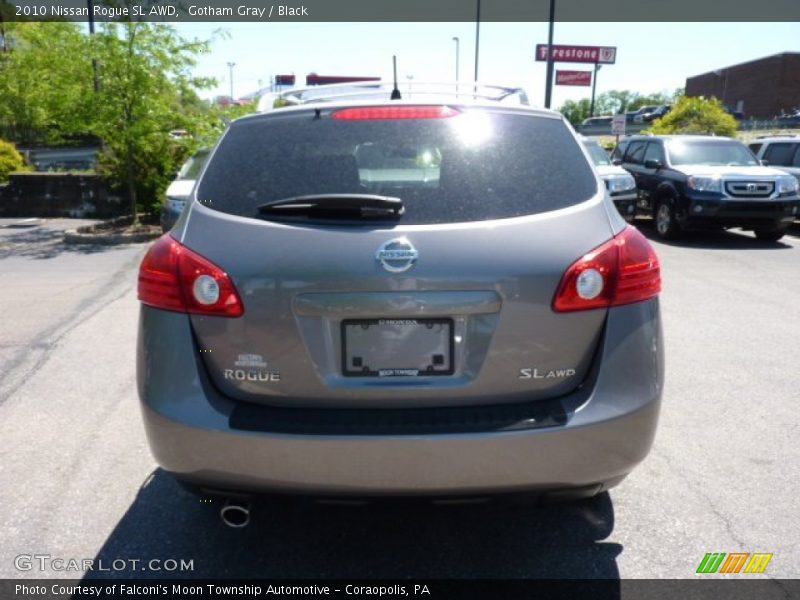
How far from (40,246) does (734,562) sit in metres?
11.8

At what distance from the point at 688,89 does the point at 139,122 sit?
262 ft

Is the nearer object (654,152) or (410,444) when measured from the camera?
(410,444)

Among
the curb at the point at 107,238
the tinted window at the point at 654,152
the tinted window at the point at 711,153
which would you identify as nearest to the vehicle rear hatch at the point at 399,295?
the curb at the point at 107,238

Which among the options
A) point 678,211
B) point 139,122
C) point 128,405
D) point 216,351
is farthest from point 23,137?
point 216,351

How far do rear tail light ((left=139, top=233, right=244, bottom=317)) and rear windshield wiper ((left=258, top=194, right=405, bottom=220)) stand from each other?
28cm

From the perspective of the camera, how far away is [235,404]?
239 centimetres

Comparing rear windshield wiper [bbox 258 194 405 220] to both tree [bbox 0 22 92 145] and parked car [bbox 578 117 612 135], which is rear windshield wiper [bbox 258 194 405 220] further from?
parked car [bbox 578 117 612 135]

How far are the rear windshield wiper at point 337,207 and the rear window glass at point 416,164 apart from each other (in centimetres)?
5

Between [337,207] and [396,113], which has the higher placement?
[396,113]

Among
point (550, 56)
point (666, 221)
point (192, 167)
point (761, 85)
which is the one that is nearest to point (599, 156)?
point (666, 221)

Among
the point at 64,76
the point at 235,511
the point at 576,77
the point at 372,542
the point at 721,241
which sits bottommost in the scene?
the point at 721,241

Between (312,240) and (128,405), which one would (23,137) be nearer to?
(128,405)

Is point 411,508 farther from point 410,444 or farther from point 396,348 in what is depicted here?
point 396,348

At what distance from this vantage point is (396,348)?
2371 millimetres
